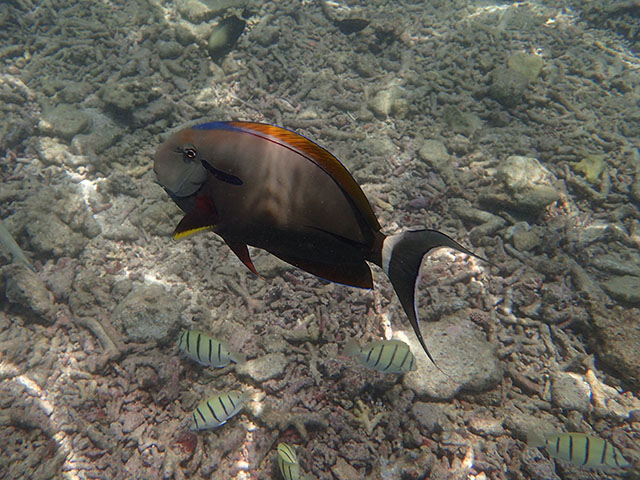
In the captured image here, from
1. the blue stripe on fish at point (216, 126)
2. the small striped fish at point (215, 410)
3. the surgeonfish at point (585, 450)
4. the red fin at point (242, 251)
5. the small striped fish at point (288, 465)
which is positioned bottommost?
the small striped fish at point (288, 465)

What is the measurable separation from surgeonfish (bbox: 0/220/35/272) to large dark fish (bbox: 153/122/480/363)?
4060mm

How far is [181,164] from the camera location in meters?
1.04

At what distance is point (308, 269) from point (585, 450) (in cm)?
314

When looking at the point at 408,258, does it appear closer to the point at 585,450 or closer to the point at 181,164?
the point at 181,164

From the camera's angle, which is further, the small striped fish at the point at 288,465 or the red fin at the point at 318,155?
the small striped fish at the point at 288,465

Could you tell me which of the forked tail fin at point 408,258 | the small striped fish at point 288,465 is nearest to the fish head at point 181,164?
the forked tail fin at point 408,258

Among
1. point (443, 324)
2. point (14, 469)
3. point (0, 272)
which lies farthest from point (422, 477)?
point (0, 272)

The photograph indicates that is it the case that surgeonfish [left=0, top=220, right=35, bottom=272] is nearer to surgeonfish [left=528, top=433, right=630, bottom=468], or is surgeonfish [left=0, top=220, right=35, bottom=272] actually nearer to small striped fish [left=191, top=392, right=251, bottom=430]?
small striped fish [left=191, top=392, right=251, bottom=430]

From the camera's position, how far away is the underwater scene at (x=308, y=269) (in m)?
1.69

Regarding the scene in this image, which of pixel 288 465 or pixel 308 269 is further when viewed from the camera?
pixel 288 465

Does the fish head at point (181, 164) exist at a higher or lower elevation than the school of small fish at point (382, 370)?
higher

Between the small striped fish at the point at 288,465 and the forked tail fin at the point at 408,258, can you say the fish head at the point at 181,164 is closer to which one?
the forked tail fin at the point at 408,258

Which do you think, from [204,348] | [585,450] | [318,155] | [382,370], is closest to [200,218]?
[318,155]

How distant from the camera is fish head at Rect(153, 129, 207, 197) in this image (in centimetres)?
103
